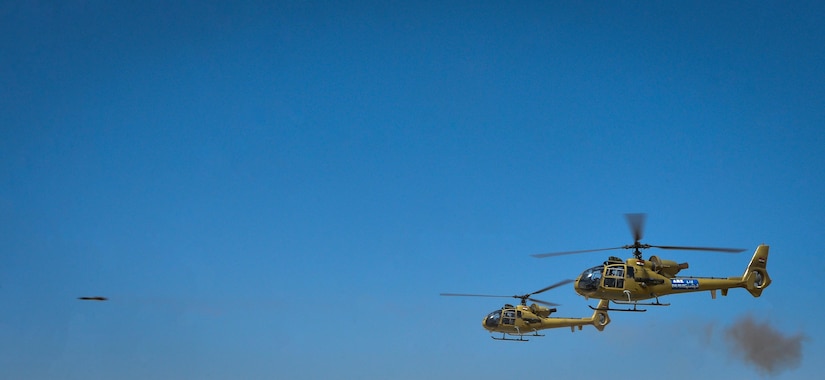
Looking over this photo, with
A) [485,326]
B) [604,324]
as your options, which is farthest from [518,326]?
[604,324]

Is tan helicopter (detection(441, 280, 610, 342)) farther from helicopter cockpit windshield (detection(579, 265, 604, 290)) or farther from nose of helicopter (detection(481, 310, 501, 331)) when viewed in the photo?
helicopter cockpit windshield (detection(579, 265, 604, 290))

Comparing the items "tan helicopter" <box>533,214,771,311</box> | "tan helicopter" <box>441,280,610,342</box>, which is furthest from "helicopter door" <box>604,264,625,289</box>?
"tan helicopter" <box>441,280,610,342</box>

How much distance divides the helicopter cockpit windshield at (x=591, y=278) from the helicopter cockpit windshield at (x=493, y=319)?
68.4 feet

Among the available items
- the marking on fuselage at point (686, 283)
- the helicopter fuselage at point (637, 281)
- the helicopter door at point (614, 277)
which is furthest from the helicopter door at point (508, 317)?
the marking on fuselage at point (686, 283)

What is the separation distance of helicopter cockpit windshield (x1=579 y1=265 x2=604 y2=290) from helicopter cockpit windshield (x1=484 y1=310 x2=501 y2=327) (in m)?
20.8

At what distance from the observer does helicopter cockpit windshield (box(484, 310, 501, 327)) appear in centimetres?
8256

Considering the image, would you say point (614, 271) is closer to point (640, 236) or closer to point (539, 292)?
point (640, 236)

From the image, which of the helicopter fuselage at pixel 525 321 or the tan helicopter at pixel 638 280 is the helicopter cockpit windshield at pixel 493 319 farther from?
the tan helicopter at pixel 638 280

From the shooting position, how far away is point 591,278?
62219mm

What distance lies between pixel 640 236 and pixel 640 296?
16.7 ft

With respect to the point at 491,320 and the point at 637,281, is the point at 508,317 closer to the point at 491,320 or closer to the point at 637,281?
the point at 491,320

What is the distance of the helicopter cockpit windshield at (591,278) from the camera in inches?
2436

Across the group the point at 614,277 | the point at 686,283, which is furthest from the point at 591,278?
the point at 686,283

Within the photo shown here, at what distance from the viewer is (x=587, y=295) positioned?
206ft
